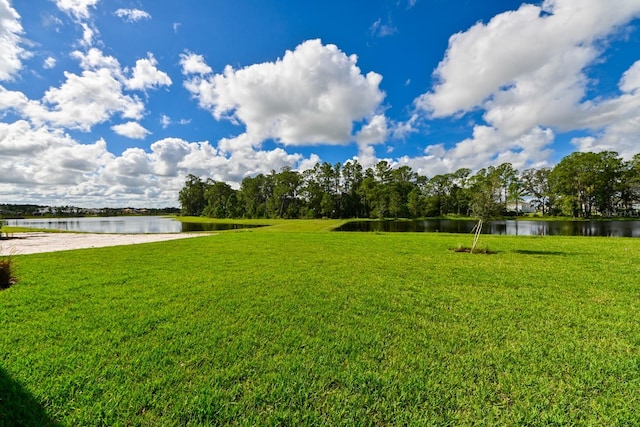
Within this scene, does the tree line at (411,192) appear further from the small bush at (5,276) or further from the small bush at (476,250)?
the small bush at (5,276)

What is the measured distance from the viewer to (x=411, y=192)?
76.3 m

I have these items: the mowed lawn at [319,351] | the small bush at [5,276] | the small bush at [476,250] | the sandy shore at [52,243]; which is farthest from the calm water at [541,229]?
the small bush at [5,276]

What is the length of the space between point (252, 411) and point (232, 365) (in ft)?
2.59

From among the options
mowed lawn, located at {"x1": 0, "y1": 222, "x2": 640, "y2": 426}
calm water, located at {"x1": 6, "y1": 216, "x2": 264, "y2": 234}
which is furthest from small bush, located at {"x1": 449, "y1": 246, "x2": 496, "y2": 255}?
calm water, located at {"x1": 6, "y1": 216, "x2": 264, "y2": 234}

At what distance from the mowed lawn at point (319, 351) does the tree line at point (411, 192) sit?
6618 centimetres

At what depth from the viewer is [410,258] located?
1054cm

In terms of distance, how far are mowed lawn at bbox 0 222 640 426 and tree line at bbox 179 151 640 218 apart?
6618cm

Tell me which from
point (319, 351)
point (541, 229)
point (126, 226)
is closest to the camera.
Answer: point (319, 351)

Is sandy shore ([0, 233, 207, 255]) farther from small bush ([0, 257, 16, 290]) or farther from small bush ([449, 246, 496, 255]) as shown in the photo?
small bush ([449, 246, 496, 255])

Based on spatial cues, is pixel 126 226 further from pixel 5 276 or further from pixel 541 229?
pixel 541 229

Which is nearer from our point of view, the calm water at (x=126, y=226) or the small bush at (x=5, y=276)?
the small bush at (x=5, y=276)

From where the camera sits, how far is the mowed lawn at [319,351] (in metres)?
2.49

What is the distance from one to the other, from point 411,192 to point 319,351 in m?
77.8

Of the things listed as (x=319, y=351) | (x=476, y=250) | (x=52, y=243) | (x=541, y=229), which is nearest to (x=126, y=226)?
(x=52, y=243)
